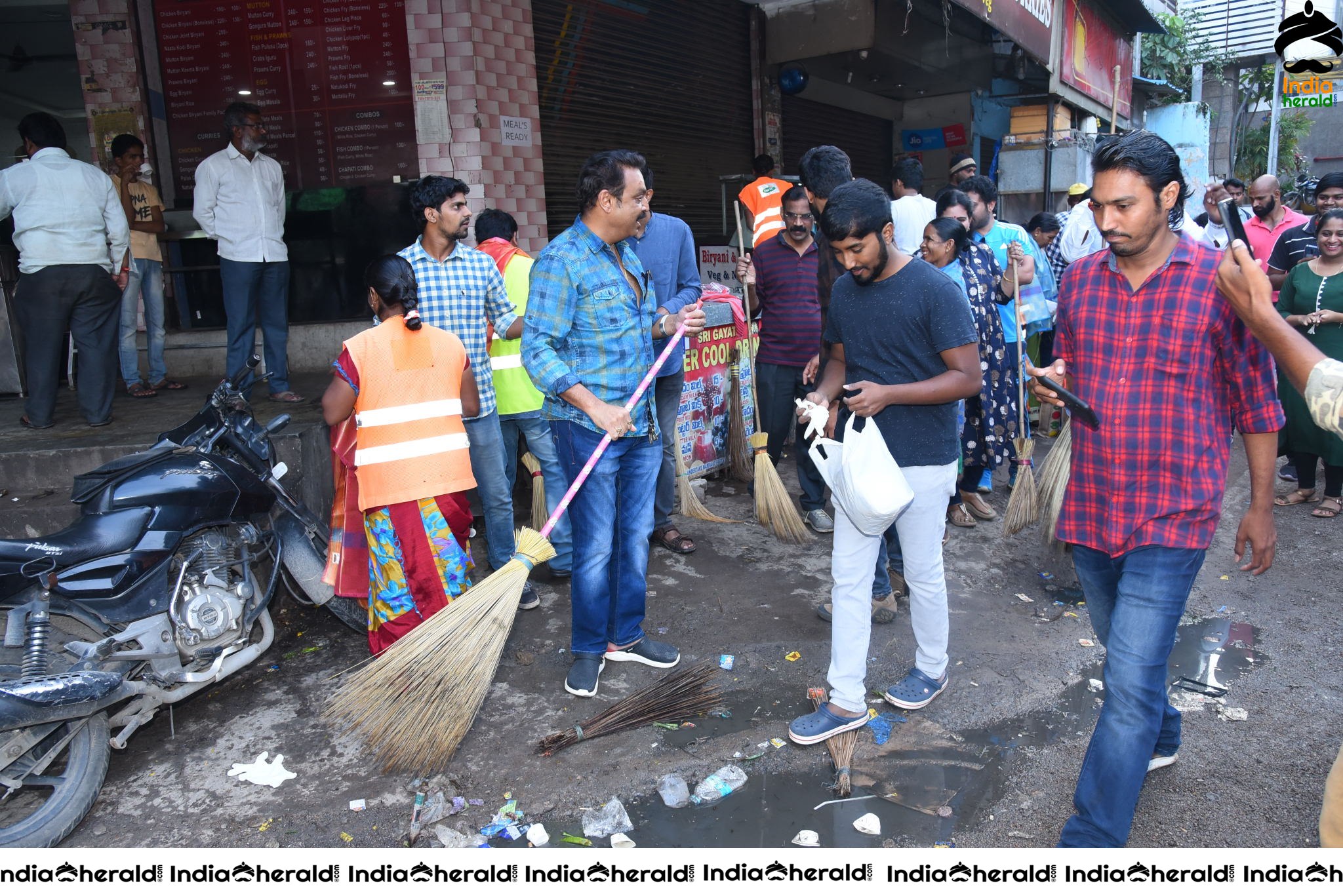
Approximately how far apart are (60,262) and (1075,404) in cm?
551

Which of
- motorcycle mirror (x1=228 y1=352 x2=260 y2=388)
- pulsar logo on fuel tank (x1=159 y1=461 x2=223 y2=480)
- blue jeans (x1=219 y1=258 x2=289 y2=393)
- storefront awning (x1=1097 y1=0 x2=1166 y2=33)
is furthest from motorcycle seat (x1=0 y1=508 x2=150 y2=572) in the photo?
storefront awning (x1=1097 y1=0 x2=1166 y2=33)

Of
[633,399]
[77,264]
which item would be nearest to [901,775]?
[633,399]

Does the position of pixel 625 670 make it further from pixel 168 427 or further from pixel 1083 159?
pixel 1083 159

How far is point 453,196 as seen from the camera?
13.9 feet

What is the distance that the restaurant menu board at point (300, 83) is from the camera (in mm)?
7129

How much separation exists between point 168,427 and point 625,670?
329 cm

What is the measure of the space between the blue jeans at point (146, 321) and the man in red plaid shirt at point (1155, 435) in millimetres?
6485

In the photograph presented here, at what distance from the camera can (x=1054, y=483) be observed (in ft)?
16.4

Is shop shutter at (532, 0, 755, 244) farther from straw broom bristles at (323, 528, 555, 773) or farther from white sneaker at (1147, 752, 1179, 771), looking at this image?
white sneaker at (1147, 752, 1179, 771)

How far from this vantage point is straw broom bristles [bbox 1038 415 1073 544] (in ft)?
16.2

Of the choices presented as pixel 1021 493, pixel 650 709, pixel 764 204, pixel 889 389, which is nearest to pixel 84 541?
pixel 650 709

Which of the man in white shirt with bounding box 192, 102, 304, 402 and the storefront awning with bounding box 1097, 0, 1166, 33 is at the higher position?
the storefront awning with bounding box 1097, 0, 1166, 33

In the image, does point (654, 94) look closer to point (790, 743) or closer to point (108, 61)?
point (108, 61)

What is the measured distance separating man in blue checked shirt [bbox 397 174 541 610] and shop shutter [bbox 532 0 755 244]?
3007 mm
